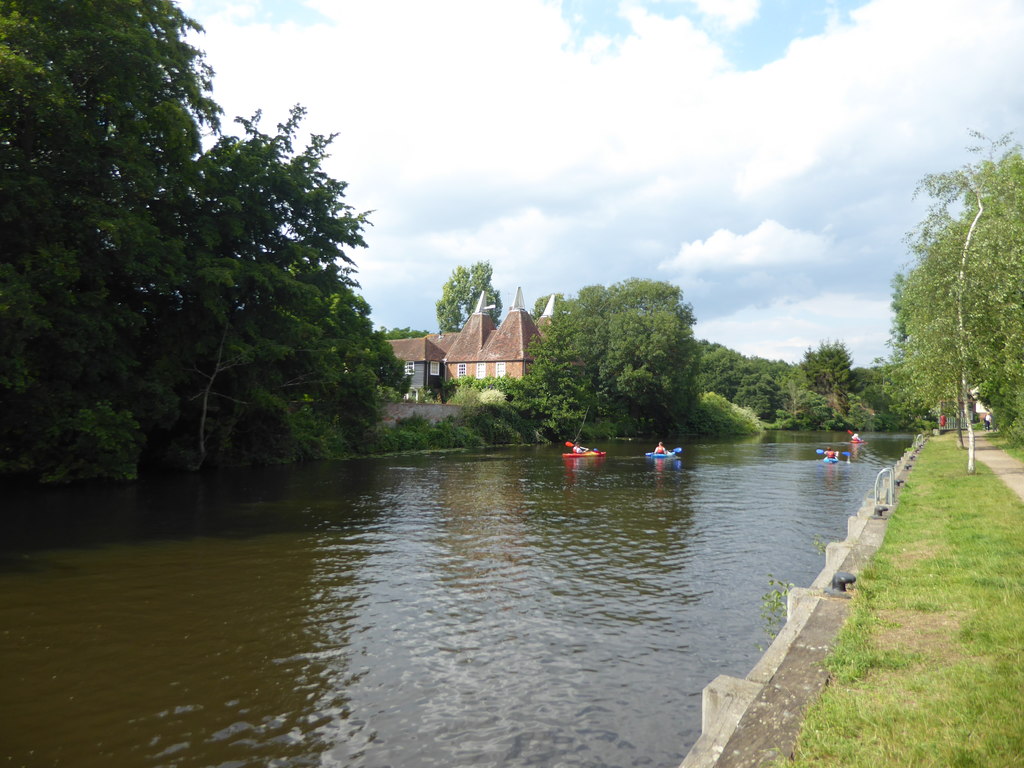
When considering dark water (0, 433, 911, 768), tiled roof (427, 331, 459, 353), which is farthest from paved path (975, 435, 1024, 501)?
tiled roof (427, 331, 459, 353)

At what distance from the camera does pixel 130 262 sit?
62.2 ft

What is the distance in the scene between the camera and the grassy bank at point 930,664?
4051 mm

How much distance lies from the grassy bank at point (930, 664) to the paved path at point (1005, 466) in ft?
24.1

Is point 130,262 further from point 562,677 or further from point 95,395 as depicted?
point 562,677

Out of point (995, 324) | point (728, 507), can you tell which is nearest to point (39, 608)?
point (728, 507)

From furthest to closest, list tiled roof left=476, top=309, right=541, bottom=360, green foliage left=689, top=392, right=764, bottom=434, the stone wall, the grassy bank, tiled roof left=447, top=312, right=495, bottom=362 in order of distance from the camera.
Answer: green foliage left=689, top=392, right=764, bottom=434, tiled roof left=447, top=312, right=495, bottom=362, tiled roof left=476, top=309, right=541, bottom=360, the stone wall, the grassy bank

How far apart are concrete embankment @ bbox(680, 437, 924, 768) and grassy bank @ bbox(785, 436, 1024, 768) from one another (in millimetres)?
143

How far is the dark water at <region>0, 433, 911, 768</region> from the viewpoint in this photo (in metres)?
5.75

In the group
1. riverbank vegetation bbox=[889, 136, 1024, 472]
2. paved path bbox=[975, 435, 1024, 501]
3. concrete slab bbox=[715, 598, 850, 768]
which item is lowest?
concrete slab bbox=[715, 598, 850, 768]

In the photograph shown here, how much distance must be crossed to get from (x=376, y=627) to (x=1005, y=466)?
21.7 meters

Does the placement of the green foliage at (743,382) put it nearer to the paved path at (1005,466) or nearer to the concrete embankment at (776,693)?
the paved path at (1005,466)

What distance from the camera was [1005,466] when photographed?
69.5 feet

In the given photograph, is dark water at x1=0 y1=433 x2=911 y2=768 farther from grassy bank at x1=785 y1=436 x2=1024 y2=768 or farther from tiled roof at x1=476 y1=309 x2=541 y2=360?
tiled roof at x1=476 y1=309 x2=541 y2=360

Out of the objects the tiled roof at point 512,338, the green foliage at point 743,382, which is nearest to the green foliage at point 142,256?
the tiled roof at point 512,338
